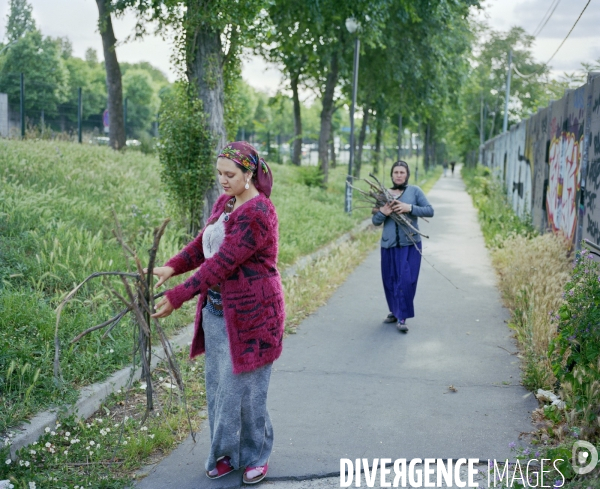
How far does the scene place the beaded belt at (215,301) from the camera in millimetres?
3908

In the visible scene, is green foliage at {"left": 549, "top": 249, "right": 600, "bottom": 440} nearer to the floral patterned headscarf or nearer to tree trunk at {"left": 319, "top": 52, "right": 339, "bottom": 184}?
the floral patterned headscarf

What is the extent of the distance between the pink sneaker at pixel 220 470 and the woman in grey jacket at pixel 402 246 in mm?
3807

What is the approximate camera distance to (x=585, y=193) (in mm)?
8203

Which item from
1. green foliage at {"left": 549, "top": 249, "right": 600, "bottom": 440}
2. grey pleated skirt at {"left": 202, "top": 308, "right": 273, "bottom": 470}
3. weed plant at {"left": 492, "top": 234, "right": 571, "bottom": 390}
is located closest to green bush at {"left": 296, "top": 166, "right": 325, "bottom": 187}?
weed plant at {"left": 492, "top": 234, "right": 571, "bottom": 390}

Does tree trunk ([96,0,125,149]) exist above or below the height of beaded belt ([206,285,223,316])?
above

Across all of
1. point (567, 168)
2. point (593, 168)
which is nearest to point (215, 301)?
point (593, 168)

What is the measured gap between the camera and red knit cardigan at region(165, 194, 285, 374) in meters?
3.72

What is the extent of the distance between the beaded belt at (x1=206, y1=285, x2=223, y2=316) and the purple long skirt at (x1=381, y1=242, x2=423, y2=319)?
12.9 feet

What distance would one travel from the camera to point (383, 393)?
5.61 metres

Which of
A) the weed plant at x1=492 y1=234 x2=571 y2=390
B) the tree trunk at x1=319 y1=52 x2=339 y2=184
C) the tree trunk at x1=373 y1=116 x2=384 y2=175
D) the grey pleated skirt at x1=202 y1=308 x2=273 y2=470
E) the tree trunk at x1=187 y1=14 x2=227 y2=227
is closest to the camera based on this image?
the grey pleated skirt at x1=202 y1=308 x2=273 y2=470

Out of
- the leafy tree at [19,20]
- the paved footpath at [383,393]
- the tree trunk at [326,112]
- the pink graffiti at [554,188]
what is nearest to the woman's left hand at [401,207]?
the paved footpath at [383,393]

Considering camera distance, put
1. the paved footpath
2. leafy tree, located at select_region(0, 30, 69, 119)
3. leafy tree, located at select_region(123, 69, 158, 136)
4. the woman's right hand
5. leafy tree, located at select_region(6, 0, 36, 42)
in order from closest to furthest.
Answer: the paved footpath → the woman's right hand → leafy tree, located at select_region(0, 30, 69, 119) → leafy tree, located at select_region(6, 0, 36, 42) → leafy tree, located at select_region(123, 69, 158, 136)

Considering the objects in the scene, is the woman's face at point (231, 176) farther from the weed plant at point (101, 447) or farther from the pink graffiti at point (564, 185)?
the pink graffiti at point (564, 185)

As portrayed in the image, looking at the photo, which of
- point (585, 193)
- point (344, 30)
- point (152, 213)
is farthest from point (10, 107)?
point (585, 193)
